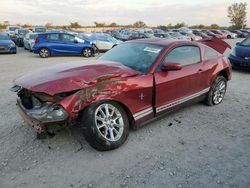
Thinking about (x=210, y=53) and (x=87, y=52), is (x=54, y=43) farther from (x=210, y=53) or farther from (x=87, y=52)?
(x=210, y=53)

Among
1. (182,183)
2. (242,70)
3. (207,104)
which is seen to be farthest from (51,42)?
(182,183)

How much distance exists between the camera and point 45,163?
3.46 metres

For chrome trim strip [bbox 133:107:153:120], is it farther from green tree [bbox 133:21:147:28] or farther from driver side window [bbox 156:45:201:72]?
green tree [bbox 133:21:147:28]

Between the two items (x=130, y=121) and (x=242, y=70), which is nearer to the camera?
(x=130, y=121)

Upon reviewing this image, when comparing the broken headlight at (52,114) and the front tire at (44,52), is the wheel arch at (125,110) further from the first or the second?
the front tire at (44,52)

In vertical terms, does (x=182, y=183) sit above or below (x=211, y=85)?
below

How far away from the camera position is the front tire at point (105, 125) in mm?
3492

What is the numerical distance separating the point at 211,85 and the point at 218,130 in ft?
4.60

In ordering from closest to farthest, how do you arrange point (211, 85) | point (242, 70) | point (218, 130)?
point (218, 130) → point (211, 85) → point (242, 70)

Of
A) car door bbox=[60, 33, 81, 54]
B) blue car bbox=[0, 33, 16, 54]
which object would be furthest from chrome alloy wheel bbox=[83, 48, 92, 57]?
blue car bbox=[0, 33, 16, 54]

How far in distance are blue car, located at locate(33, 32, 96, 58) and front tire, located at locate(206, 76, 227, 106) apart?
11.2 metres

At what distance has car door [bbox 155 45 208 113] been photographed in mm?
4338

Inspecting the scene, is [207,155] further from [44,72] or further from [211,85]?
[44,72]

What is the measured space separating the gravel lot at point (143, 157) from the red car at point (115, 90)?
0.30m
